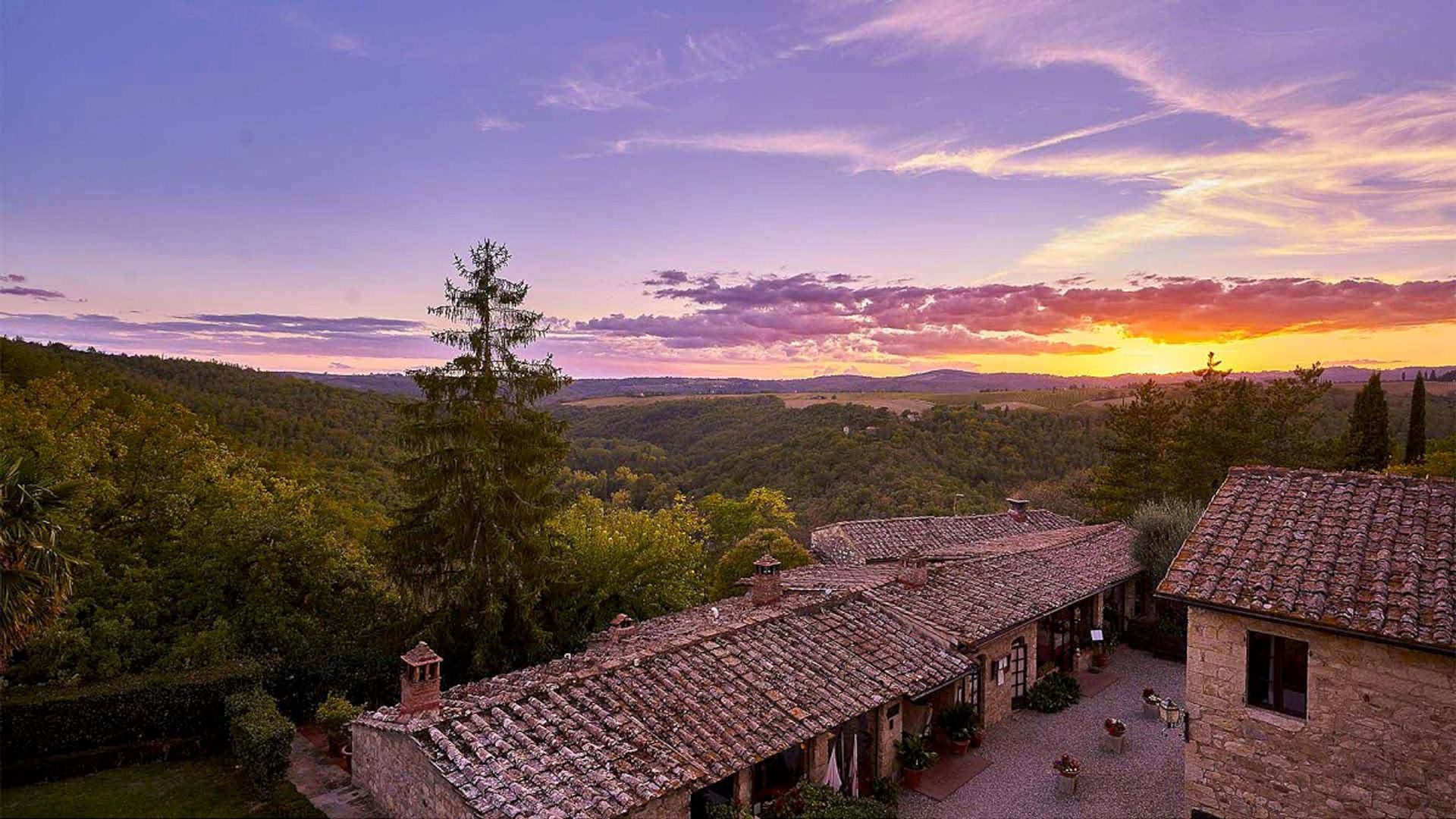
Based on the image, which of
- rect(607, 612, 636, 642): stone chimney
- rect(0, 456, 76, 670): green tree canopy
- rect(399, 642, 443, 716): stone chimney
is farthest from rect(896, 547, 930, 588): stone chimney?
rect(0, 456, 76, 670): green tree canopy

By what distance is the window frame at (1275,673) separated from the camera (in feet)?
33.9

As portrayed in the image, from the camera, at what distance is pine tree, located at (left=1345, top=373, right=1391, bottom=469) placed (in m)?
34.7

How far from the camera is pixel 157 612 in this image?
17109 mm

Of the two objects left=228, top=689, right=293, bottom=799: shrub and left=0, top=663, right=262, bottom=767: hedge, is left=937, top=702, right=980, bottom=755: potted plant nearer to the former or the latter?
left=228, top=689, right=293, bottom=799: shrub

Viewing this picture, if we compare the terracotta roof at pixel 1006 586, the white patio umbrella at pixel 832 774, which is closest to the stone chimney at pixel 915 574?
the terracotta roof at pixel 1006 586

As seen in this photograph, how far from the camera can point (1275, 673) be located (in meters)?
10.6

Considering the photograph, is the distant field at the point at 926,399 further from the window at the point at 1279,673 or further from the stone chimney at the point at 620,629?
the window at the point at 1279,673

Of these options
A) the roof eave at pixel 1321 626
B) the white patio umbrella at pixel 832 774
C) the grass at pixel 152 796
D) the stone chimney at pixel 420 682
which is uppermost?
the roof eave at pixel 1321 626

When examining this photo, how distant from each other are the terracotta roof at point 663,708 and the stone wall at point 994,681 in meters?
1.96

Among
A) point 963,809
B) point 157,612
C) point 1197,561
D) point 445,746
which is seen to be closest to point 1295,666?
point 1197,561

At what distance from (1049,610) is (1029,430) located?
48472 millimetres

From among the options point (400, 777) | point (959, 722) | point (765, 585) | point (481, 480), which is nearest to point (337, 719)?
point (400, 777)

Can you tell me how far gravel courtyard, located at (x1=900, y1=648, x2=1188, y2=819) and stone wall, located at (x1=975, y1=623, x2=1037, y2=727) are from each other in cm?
29

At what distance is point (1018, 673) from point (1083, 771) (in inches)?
140
